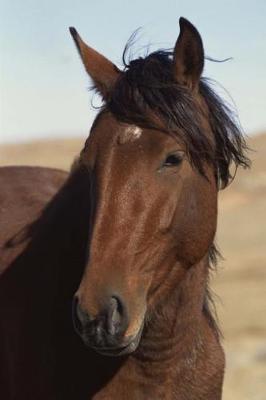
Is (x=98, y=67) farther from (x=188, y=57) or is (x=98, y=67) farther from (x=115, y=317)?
(x=115, y=317)

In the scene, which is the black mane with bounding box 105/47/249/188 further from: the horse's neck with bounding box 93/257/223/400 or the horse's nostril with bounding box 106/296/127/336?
the horse's nostril with bounding box 106/296/127/336

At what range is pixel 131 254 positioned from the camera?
3.71 meters

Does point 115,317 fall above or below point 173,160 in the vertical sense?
below

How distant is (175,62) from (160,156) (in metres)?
0.49

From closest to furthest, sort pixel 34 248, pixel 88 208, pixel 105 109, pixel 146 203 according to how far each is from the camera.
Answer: pixel 146 203 < pixel 105 109 < pixel 88 208 < pixel 34 248

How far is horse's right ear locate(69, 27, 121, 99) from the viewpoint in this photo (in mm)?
4174

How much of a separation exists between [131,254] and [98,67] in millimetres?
984

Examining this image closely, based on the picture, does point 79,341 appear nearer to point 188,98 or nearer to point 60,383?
point 60,383

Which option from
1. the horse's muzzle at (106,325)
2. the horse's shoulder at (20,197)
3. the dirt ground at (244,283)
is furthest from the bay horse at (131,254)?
the dirt ground at (244,283)

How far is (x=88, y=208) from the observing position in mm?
4312

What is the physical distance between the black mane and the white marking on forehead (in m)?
0.03

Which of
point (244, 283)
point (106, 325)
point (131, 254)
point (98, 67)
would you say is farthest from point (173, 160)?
point (244, 283)

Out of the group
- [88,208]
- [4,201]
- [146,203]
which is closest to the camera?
[146,203]

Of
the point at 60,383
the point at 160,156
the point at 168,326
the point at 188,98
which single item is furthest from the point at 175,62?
the point at 60,383
